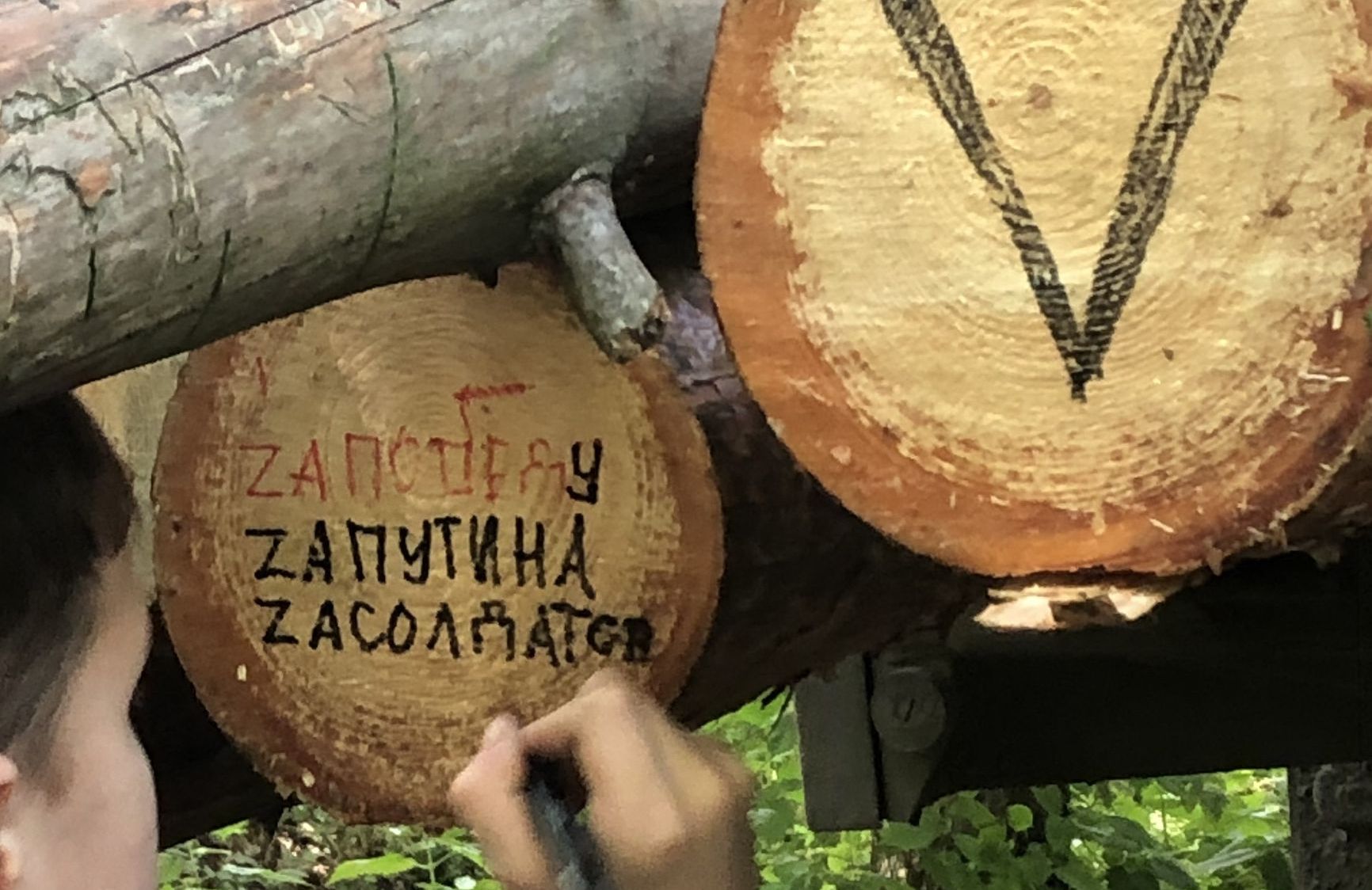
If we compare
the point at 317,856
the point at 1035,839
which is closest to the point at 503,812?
the point at 1035,839

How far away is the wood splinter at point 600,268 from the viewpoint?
115 centimetres

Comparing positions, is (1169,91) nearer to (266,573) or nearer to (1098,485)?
(1098,485)

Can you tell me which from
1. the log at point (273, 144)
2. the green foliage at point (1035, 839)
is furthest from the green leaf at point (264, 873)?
the log at point (273, 144)

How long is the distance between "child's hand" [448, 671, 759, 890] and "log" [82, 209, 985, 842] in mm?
151

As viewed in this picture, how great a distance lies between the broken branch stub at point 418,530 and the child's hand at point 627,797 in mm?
105

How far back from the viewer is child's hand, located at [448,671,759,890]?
121cm

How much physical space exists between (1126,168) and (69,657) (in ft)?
2.59

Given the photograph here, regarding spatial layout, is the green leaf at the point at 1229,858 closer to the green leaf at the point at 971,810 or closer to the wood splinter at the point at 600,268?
the green leaf at the point at 971,810

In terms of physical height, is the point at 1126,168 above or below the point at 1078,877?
above

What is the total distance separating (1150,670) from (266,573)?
3.28ft

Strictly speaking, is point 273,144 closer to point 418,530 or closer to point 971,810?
point 418,530

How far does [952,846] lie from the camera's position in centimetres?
300

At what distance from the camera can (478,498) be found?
1368mm

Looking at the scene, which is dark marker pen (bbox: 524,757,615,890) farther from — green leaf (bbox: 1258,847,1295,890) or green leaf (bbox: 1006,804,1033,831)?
green leaf (bbox: 1258,847,1295,890)
